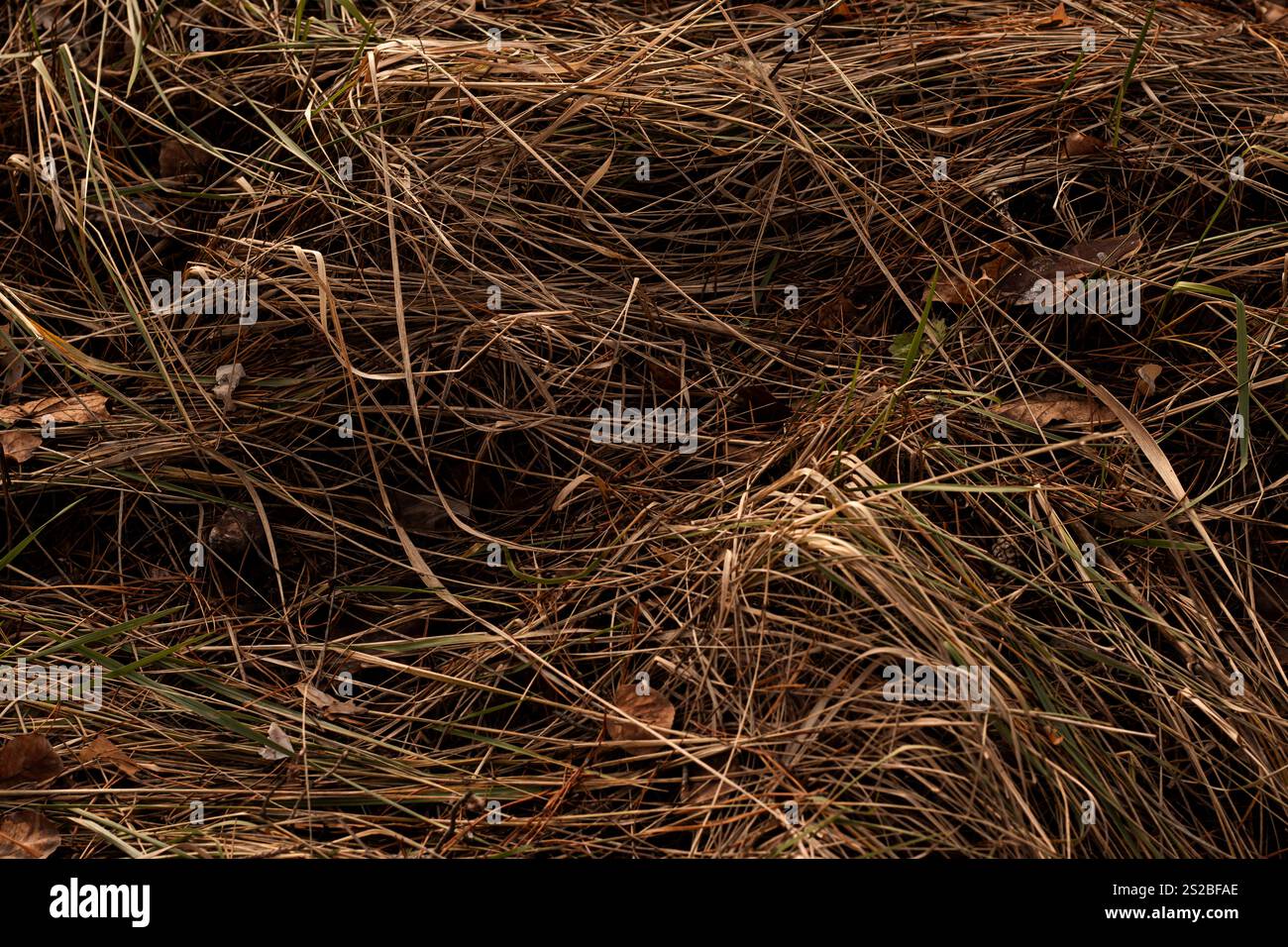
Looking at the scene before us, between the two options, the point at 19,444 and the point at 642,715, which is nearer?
the point at 642,715

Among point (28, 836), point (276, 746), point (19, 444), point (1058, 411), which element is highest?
point (19, 444)

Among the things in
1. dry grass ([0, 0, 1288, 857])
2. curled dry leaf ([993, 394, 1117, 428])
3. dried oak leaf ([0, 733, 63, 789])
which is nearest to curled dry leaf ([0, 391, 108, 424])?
dry grass ([0, 0, 1288, 857])

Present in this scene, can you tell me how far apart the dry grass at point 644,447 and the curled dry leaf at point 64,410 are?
0.11 ft

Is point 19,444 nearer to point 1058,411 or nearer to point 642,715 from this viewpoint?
point 642,715

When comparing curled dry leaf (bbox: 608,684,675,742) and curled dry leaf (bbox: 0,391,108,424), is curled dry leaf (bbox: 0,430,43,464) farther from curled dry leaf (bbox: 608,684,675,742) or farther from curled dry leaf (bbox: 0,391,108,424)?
curled dry leaf (bbox: 608,684,675,742)

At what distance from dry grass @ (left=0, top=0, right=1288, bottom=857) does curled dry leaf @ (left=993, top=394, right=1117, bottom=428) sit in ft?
0.12

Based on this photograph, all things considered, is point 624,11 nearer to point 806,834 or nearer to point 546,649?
point 546,649

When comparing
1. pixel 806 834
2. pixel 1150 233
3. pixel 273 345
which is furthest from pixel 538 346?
pixel 1150 233

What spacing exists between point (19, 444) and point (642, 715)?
1308mm

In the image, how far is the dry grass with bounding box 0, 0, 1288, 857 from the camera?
161 cm

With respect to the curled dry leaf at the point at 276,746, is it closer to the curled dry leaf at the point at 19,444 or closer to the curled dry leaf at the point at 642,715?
the curled dry leaf at the point at 642,715

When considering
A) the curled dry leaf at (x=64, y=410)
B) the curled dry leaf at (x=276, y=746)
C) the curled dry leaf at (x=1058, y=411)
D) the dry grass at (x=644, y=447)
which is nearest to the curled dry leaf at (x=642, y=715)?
the dry grass at (x=644, y=447)

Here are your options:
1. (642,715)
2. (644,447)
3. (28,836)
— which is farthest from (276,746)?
(644,447)

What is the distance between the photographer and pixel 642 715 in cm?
166
